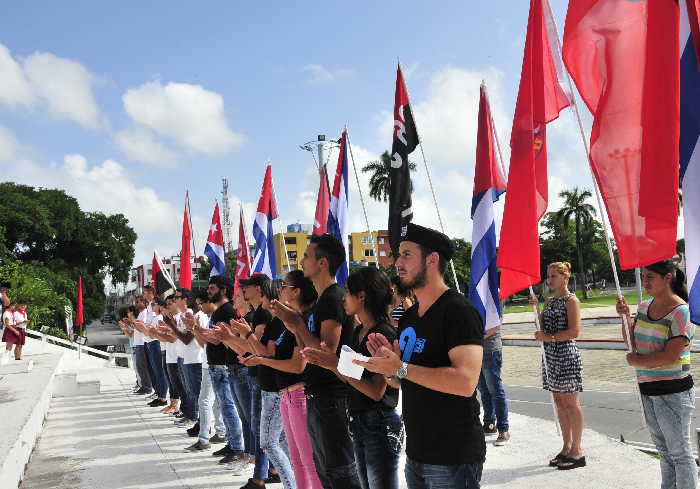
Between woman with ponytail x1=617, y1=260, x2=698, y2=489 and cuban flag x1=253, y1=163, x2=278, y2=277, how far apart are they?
726 cm

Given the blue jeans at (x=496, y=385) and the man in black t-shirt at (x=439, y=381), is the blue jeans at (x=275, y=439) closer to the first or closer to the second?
the man in black t-shirt at (x=439, y=381)

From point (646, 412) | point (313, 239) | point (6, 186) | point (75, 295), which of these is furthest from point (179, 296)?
point (6, 186)

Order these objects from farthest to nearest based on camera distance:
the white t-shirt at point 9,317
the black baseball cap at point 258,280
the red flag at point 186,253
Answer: the white t-shirt at point 9,317
the red flag at point 186,253
the black baseball cap at point 258,280

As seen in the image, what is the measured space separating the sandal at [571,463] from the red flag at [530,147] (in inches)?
64.2

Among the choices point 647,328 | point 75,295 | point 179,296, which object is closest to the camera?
point 647,328

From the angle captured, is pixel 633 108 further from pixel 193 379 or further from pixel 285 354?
pixel 193 379

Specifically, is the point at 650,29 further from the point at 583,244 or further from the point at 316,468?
the point at 583,244

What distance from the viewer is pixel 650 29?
3.80 meters

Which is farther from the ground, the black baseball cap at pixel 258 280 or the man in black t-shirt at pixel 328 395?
the black baseball cap at pixel 258 280

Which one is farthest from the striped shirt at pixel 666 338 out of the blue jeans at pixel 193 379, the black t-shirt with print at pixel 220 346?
the blue jeans at pixel 193 379

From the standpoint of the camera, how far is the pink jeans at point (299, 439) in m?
4.16

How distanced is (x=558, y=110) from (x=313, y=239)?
115 inches

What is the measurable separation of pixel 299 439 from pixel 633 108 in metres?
3.25

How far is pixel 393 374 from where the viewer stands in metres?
2.54
